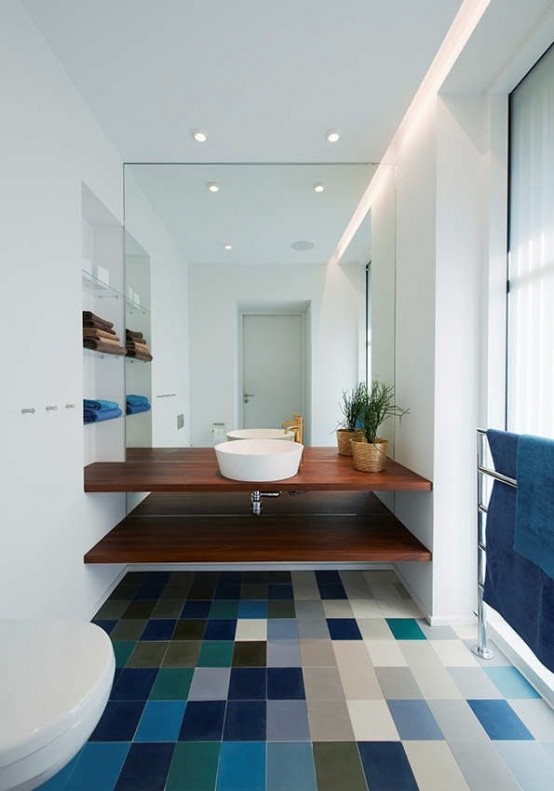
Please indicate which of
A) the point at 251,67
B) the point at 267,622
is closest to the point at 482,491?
the point at 267,622

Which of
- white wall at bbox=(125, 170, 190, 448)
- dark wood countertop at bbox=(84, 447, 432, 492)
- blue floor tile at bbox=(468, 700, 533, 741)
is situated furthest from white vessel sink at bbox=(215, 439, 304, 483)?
blue floor tile at bbox=(468, 700, 533, 741)

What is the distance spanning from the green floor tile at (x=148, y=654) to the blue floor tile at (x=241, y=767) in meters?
0.46

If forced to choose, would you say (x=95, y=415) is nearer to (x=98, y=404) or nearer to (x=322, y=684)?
(x=98, y=404)

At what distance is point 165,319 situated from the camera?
214cm

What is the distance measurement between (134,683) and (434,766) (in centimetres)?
101

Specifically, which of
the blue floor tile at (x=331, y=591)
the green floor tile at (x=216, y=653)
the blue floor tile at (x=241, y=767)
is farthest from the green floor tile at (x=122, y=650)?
the blue floor tile at (x=331, y=591)

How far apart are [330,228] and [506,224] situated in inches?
34.3

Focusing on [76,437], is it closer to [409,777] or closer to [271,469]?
[271,469]

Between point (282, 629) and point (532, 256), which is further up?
point (532, 256)

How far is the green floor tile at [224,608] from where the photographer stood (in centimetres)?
178

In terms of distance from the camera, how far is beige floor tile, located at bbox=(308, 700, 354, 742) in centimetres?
118

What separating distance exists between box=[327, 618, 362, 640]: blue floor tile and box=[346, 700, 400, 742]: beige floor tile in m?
0.33

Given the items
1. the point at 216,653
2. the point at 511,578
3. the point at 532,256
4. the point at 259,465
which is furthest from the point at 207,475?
the point at 532,256

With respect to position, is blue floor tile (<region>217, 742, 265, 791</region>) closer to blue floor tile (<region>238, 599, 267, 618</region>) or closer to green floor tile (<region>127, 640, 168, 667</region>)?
green floor tile (<region>127, 640, 168, 667</region>)
